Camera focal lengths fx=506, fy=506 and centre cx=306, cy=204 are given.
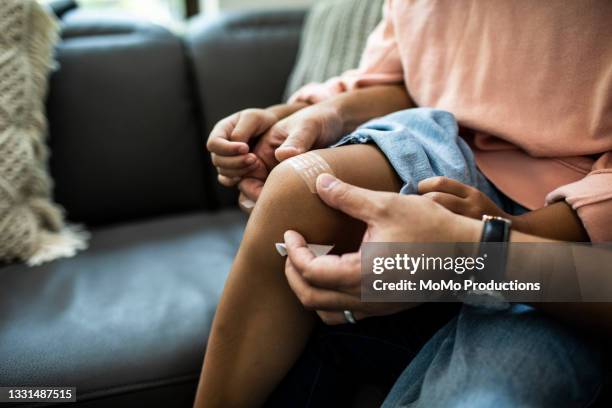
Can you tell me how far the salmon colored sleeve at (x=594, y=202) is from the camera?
1.81ft

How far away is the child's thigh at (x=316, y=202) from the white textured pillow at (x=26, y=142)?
0.54 meters

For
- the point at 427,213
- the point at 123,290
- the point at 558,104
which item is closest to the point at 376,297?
the point at 427,213

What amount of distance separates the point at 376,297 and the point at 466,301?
0.35 ft

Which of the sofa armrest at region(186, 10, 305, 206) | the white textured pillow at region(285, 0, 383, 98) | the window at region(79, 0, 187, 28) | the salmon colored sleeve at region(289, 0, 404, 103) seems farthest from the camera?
the window at region(79, 0, 187, 28)

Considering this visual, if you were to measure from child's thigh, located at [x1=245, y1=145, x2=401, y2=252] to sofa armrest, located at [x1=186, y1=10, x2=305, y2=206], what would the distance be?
65 centimetres

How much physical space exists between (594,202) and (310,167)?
12.4 inches

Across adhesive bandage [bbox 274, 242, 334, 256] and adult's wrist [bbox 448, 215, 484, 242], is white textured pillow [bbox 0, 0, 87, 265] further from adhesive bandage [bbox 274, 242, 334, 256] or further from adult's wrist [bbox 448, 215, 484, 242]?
adult's wrist [bbox 448, 215, 484, 242]

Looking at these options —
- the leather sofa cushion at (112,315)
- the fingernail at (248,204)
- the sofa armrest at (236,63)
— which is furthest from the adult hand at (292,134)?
the sofa armrest at (236,63)

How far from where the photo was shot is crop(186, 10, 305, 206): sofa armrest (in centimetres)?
120

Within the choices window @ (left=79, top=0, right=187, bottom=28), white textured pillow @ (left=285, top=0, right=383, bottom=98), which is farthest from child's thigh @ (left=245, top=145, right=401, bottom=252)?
window @ (left=79, top=0, right=187, bottom=28)

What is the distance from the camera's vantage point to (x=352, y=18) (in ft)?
3.59

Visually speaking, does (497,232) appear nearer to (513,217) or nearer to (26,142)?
(513,217)

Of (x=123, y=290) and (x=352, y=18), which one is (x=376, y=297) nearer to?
(x=123, y=290)

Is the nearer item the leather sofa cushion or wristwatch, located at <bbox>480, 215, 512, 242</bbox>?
wristwatch, located at <bbox>480, 215, 512, 242</bbox>
